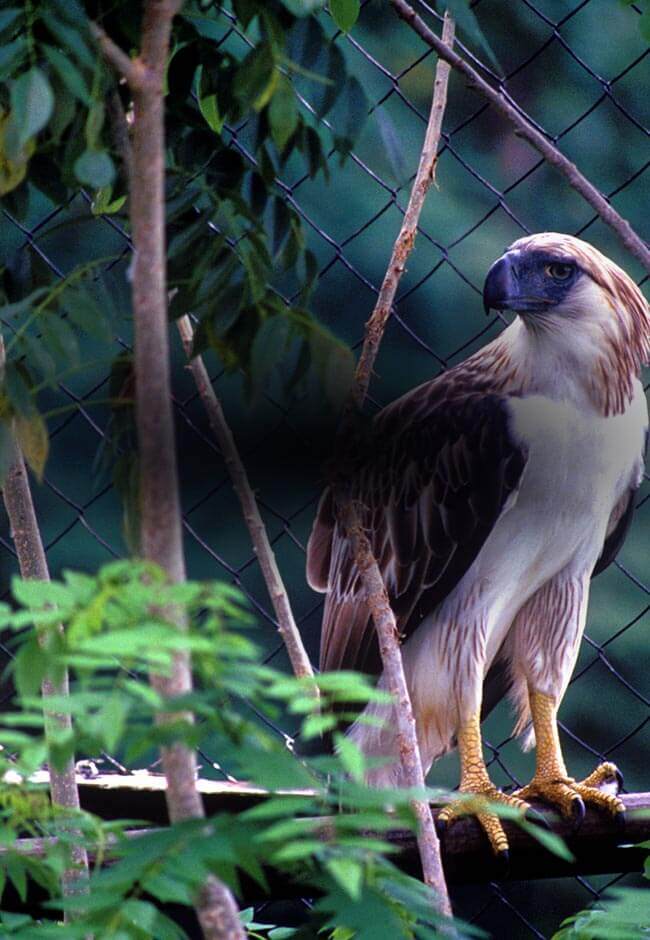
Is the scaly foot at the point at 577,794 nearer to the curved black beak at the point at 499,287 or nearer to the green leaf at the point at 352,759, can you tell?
the curved black beak at the point at 499,287

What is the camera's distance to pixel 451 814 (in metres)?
1.84

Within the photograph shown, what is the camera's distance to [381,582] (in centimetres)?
134

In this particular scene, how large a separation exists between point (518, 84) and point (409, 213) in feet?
4.41

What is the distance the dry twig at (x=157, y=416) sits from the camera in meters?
0.71

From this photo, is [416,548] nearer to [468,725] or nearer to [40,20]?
[468,725]

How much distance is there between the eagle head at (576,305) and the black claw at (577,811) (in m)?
0.56

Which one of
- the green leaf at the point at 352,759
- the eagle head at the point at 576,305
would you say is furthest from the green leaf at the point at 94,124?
the eagle head at the point at 576,305

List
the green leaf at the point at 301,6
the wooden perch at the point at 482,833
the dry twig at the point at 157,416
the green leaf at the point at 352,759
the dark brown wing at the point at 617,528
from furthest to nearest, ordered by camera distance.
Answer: the dark brown wing at the point at 617,528 → the wooden perch at the point at 482,833 → the green leaf at the point at 301,6 → the dry twig at the point at 157,416 → the green leaf at the point at 352,759

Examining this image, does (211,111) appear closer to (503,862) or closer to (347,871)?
(347,871)

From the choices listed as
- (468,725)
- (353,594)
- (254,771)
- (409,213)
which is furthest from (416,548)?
(254,771)

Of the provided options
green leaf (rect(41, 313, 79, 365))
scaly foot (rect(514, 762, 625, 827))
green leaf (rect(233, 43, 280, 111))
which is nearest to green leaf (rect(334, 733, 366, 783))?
green leaf (rect(41, 313, 79, 365))

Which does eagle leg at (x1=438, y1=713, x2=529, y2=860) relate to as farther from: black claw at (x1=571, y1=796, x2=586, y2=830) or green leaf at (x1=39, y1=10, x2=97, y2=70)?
green leaf at (x1=39, y1=10, x2=97, y2=70)

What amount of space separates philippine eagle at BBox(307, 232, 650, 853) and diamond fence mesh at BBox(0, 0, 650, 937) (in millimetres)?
119

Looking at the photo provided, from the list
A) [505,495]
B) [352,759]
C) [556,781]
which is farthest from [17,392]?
[556,781]
